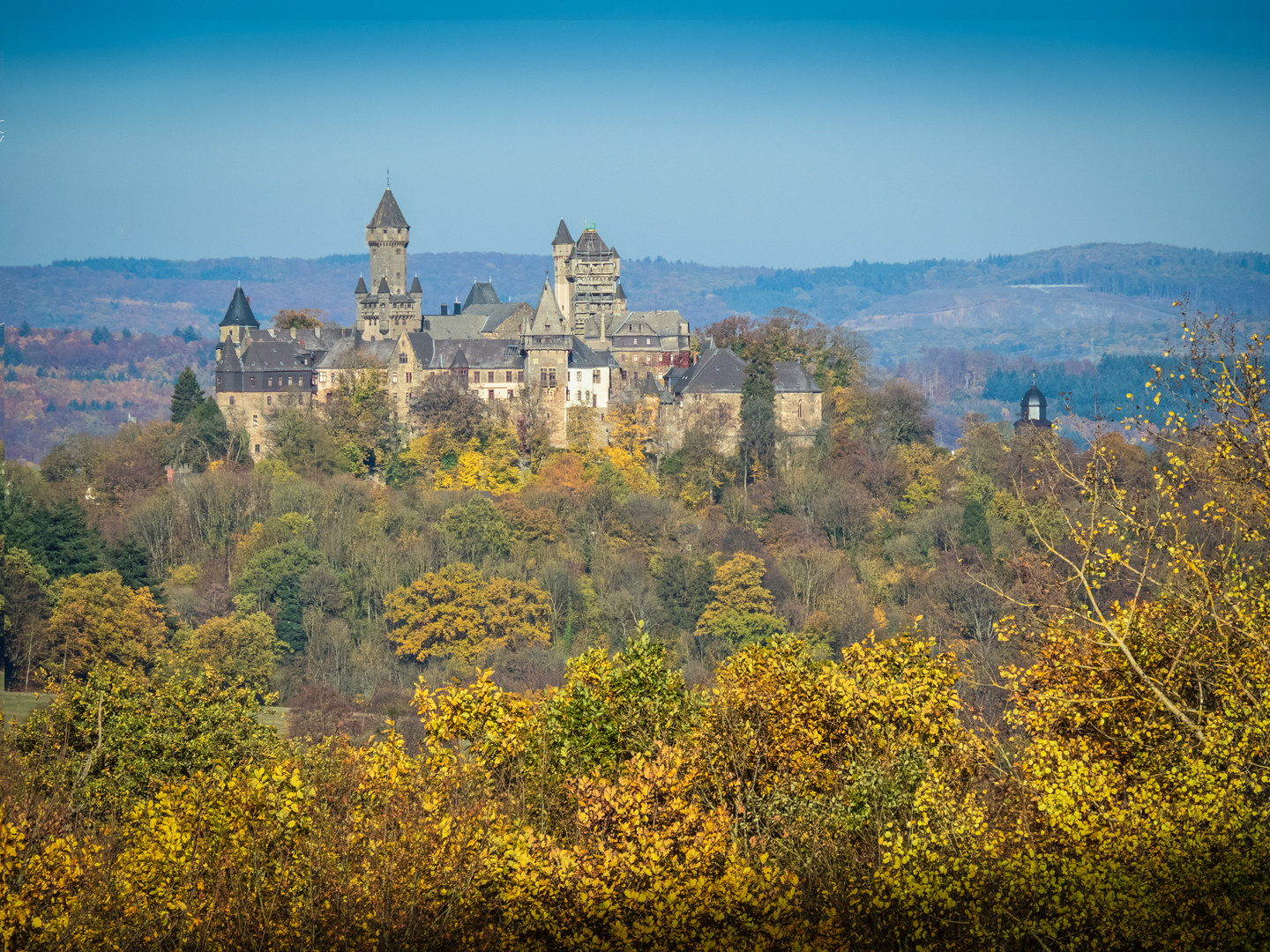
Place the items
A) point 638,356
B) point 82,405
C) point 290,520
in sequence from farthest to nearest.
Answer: point 82,405, point 638,356, point 290,520

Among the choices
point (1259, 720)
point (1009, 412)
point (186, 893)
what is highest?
point (1259, 720)

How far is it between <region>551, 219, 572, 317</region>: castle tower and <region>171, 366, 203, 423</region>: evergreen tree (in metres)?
18.7

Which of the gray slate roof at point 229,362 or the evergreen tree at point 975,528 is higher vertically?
the gray slate roof at point 229,362

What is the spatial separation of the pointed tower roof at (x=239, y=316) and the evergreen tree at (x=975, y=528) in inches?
1549

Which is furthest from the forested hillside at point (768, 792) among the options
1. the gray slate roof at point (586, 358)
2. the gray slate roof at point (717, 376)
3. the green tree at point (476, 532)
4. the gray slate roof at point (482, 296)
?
the gray slate roof at point (482, 296)

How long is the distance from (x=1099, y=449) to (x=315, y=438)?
57.3m

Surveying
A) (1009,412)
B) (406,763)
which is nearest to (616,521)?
(406,763)

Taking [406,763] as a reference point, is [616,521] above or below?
below

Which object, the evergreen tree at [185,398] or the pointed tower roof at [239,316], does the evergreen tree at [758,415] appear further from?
the pointed tower roof at [239,316]

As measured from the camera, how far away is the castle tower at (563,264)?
3100 inches

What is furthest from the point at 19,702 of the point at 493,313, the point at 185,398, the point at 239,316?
the point at 239,316

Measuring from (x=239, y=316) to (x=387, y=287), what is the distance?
880 cm

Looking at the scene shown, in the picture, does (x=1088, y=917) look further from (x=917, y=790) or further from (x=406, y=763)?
(x=406, y=763)

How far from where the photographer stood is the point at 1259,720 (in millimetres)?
13352
